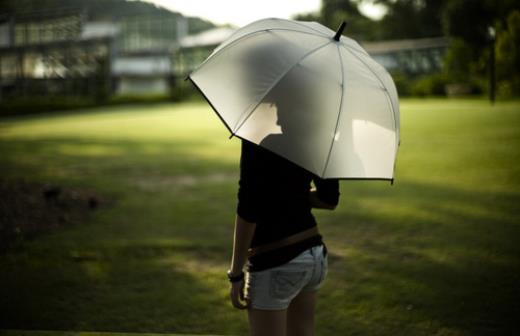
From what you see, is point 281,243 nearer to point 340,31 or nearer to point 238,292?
point 238,292

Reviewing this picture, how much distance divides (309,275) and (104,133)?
17762 mm

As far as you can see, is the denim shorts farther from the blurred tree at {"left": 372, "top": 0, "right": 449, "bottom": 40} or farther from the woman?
the blurred tree at {"left": 372, "top": 0, "right": 449, "bottom": 40}

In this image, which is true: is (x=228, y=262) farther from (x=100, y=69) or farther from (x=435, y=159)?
(x=100, y=69)

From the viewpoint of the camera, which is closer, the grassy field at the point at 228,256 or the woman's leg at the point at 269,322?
the woman's leg at the point at 269,322

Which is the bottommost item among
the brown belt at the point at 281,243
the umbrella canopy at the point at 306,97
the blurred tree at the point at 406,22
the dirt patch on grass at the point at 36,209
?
the dirt patch on grass at the point at 36,209

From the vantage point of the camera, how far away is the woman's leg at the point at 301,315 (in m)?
2.03

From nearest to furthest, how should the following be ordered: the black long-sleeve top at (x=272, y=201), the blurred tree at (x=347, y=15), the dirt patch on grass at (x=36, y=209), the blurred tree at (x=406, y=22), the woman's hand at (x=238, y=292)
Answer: the black long-sleeve top at (x=272, y=201)
the woman's hand at (x=238, y=292)
the dirt patch on grass at (x=36, y=209)
the blurred tree at (x=406, y=22)
the blurred tree at (x=347, y=15)

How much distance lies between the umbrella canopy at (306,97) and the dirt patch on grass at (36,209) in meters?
4.23

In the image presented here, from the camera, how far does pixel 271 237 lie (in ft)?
6.03

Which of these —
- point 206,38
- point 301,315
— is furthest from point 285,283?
point 206,38

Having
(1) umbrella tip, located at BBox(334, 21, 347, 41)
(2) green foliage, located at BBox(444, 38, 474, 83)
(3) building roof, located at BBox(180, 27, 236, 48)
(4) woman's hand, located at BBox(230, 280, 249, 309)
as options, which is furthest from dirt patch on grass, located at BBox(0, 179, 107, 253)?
(3) building roof, located at BBox(180, 27, 236, 48)

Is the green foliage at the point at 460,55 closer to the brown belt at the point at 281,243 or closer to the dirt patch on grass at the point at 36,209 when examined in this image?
the dirt patch on grass at the point at 36,209

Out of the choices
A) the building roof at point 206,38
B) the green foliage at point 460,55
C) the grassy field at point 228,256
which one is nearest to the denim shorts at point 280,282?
the grassy field at point 228,256

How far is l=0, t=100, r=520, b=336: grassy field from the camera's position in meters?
3.63
